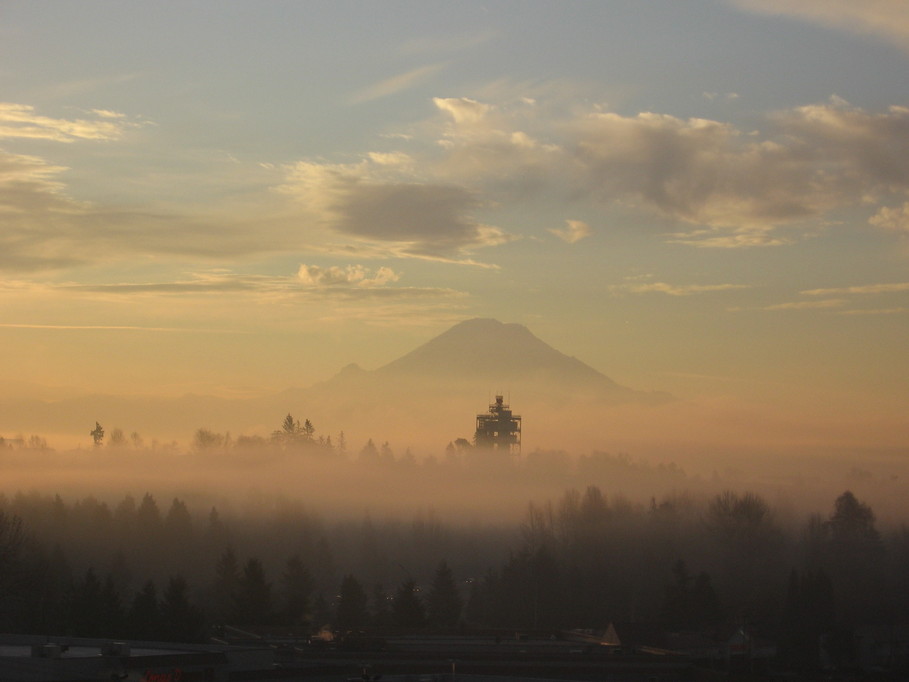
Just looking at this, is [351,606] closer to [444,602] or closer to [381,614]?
[381,614]

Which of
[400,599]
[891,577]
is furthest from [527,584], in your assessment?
[891,577]

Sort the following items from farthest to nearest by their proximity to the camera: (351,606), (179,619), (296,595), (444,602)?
(444,602) < (296,595) < (351,606) < (179,619)

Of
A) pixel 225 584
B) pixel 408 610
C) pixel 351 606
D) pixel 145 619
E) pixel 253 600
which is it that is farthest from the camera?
pixel 225 584

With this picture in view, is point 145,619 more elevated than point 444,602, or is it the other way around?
point 145,619

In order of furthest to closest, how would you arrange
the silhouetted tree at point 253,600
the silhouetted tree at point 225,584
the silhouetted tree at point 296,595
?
the silhouetted tree at point 225,584 < the silhouetted tree at point 296,595 < the silhouetted tree at point 253,600

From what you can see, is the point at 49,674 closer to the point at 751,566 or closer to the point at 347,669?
the point at 347,669

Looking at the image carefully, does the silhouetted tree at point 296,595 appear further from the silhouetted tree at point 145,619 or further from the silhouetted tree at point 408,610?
the silhouetted tree at point 145,619

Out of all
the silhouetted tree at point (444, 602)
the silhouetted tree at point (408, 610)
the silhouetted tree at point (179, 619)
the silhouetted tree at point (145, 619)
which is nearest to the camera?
the silhouetted tree at point (145, 619)

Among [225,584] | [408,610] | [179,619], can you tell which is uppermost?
[179,619]

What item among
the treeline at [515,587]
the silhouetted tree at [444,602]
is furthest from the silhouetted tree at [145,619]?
the silhouetted tree at [444,602]

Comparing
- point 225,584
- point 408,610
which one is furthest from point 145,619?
point 225,584

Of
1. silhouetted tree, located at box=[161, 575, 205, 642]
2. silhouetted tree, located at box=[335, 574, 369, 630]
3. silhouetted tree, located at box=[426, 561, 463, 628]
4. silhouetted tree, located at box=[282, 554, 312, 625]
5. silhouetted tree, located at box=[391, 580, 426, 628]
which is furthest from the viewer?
silhouetted tree, located at box=[426, 561, 463, 628]

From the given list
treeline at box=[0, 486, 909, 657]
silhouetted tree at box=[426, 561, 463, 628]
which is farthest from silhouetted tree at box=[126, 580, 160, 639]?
silhouetted tree at box=[426, 561, 463, 628]

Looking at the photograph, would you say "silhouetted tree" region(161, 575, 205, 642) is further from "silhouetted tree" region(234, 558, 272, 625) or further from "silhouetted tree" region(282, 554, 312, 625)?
"silhouetted tree" region(282, 554, 312, 625)
